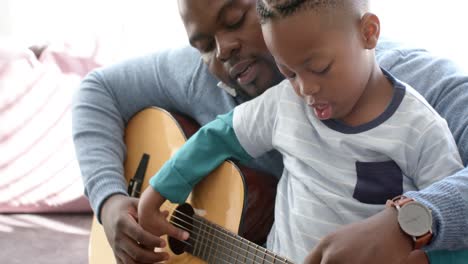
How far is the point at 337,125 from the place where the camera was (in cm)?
100

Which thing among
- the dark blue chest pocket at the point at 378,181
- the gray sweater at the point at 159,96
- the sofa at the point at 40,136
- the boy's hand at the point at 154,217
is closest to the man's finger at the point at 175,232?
the boy's hand at the point at 154,217

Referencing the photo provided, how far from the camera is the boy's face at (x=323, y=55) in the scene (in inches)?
35.6

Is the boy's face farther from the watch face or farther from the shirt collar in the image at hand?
the shirt collar

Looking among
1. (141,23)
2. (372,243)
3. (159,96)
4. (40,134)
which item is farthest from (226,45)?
(141,23)

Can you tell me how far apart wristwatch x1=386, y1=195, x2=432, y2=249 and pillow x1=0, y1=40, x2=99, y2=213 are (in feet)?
3.96

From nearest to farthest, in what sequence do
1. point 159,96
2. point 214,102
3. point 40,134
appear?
1. point 214,102
2. point 159,96
3. point 40,134

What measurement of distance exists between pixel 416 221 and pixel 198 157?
50 centimetres

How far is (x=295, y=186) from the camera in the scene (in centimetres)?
108

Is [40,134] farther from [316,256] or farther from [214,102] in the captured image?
[316,256]

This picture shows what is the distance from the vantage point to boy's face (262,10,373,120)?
0.90 m

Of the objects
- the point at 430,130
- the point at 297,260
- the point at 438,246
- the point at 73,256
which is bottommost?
the point at 73,256

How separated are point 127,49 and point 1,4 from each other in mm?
668

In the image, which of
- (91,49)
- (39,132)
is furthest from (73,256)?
(91,49)

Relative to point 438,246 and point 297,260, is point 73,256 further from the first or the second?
point 438,246
